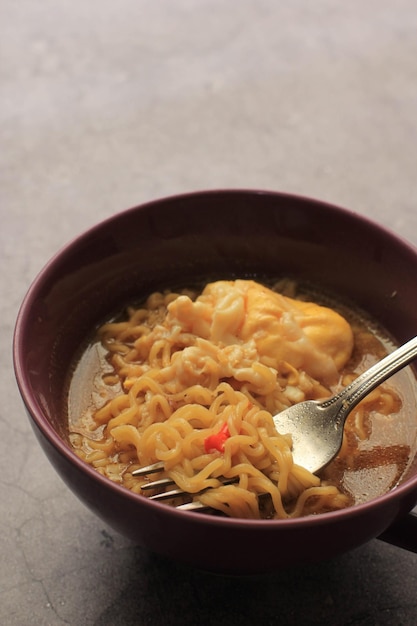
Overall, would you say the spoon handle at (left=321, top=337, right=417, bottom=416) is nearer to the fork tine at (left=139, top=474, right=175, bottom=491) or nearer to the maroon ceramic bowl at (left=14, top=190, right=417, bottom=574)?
the maroon ceramic bowl at (left=14, top=190, right=417, bottom=574)

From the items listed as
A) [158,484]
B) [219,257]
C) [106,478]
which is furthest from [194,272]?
[106,478]

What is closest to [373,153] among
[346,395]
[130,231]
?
[130,231]

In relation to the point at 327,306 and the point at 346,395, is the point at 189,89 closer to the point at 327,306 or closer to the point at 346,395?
the point at 327,306

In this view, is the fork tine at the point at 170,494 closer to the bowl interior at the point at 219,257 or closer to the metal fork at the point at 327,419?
the metal fork at the point at 327,419

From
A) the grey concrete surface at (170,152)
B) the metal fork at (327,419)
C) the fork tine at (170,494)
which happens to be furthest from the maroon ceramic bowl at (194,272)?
the grey concrete surface at (170,152)

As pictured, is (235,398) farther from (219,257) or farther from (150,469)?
(219,257)

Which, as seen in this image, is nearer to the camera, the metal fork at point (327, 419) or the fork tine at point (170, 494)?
the fork tine at point (170, 494)
